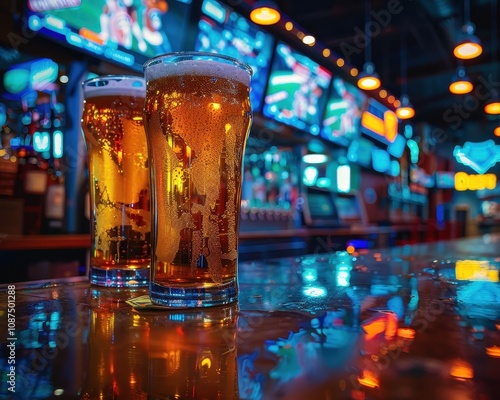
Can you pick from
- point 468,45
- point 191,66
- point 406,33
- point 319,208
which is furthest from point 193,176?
point 406,33

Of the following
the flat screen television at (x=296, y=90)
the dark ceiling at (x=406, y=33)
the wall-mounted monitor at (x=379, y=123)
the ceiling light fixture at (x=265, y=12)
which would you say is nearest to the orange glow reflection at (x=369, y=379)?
the ceiling light fixture at (x=265, y=12)

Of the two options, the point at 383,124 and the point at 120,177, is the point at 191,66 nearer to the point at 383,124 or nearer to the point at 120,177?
the point at 120,177

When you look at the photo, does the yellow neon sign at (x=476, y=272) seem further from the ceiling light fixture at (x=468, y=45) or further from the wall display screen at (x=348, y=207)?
the wall display screen at (x=348, y=207)

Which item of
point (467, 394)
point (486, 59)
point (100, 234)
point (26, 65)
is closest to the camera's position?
point (467, 394)

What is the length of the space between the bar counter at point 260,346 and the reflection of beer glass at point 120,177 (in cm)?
9

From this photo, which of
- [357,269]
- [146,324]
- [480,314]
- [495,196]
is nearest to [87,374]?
[146,324]

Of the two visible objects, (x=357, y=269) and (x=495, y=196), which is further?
(x=495, y=196)

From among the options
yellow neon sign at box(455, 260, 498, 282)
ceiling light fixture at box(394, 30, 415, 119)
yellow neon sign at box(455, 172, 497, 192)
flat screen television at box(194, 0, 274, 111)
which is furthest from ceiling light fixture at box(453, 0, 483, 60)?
yellow neon sign at box(455, 172, 497, 192)

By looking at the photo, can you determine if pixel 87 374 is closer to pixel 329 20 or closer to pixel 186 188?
pixel 186 188

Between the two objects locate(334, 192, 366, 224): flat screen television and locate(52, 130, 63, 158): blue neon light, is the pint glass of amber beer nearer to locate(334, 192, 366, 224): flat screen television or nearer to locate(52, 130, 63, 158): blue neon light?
locate(52, 130, 63, 158): blue neon light

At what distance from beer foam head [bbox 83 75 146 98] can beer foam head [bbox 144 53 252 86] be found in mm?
161

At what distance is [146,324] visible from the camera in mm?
457

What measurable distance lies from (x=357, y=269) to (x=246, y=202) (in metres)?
3.85

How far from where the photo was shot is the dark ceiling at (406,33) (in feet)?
18.9
